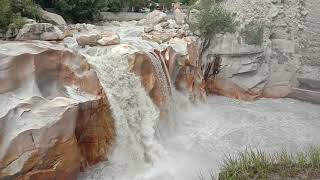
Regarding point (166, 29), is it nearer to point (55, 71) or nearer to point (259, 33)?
point (259, 33)

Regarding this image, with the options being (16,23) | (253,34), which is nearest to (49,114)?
(16,23)

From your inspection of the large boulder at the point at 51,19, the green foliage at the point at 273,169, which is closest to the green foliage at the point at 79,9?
the large boulder at the point at 51,19

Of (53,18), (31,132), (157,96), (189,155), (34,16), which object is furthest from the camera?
(53,18)

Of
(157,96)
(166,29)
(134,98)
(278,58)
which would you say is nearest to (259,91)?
(278,58)

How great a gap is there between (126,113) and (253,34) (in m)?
5.57

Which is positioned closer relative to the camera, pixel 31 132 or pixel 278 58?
pixel 31 132

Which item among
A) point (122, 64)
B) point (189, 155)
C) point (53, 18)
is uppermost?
point (53, 18)

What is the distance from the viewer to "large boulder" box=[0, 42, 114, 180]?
18.5ft

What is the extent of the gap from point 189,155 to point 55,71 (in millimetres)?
3050

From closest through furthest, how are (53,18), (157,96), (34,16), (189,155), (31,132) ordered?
1. (31,132)
2. (189,155)
3. (157,96)
4. (34,16)
5. (53,18)

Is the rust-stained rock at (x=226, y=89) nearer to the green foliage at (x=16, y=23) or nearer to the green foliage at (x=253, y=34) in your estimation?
the green foliage at (x=253, y=34)

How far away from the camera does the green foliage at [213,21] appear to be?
38.5ft

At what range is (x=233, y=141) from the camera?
879cm

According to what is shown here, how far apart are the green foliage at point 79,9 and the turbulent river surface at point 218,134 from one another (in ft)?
17.2
